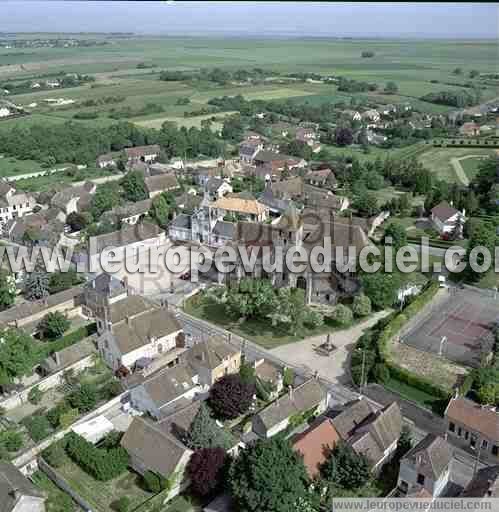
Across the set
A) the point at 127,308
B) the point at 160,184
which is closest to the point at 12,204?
the point at 160,184

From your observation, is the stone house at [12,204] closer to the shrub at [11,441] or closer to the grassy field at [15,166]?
the grassy field at [15,166]

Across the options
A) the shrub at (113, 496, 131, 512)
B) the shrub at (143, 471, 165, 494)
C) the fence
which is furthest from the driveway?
the fence

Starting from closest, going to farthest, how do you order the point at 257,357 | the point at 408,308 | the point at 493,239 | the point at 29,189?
the point at 257,357
the point at 408,308
the point at 493,239
the point at 29,189

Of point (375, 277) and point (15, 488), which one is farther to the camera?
point (375, 277)

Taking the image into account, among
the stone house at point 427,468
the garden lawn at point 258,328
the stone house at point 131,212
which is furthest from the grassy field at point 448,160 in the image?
the stone house at point 427,468

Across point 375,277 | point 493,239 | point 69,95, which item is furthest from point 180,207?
point 69,95

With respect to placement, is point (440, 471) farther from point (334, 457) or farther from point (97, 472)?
point (97, 472)

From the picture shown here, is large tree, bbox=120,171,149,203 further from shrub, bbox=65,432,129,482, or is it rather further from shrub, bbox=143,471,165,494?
shrub, bbox=143,471,165,494
